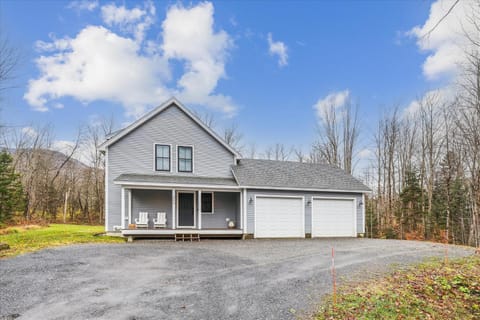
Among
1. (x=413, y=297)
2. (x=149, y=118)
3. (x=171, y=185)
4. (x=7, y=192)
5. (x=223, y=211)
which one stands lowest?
(x=413, y=297)

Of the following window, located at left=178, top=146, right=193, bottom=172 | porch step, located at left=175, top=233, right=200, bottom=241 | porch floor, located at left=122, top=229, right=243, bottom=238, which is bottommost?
porch step, located at left=175, top=233, right=200, bottom=241

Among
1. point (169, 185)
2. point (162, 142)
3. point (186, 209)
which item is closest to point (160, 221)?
point (186, 209)

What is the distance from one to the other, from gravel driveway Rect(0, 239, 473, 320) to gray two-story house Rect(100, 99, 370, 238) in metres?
4.02

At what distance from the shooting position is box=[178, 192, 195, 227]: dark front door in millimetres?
16031

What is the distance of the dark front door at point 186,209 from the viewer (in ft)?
52.6

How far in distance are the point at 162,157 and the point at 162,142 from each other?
2.60 feet

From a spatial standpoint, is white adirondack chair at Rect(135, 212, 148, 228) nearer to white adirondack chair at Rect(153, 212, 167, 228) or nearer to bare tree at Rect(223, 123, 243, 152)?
white adirondack chair at Rect(153, 212, 167, 228)

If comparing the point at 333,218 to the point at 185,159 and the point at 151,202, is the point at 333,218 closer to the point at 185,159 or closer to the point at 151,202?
the point at 185,159

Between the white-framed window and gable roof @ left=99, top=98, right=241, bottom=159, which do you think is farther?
the white-framed window

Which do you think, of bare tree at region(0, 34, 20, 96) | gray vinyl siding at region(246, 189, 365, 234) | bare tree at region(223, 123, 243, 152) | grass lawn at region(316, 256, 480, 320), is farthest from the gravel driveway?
bare tree at region(223, 123, 243, 152)

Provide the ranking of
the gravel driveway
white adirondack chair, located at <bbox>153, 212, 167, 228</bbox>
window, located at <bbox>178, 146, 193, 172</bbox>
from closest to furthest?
1. the gravel driveway
2. white adirondack chair, located at <bbox>153, 212, 167, 228</bbox>
3. window, located at <bbox>178, 146, 193, 172</bbox>

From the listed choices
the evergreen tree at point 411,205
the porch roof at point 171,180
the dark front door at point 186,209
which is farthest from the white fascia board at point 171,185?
the evergreen tree at point 411,205

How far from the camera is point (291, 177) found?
56.6ft

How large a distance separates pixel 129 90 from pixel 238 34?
10.0 meters
